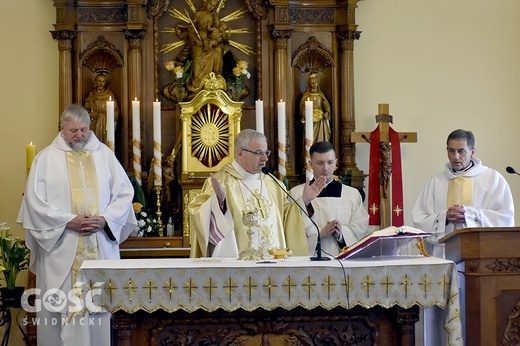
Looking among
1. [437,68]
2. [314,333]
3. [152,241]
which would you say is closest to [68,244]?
[152,241]

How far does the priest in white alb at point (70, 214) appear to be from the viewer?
24.7 ft

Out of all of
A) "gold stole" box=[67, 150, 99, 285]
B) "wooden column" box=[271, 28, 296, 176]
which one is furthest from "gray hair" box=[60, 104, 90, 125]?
"wooden column" box=[271, 28, 296, 176]

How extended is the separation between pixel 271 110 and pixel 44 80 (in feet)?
7.12

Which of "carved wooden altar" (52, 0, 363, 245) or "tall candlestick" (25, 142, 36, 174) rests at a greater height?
"carved wooden altar" (52, 0, 363, 245)

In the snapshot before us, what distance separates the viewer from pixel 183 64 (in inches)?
366

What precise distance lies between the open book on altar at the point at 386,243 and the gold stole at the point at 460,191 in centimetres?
181

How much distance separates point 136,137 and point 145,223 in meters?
0.77

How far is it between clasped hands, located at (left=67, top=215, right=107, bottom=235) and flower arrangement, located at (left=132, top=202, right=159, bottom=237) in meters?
1.00

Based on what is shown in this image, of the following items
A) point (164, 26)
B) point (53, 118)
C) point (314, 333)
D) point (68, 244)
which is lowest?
point (314, 333)

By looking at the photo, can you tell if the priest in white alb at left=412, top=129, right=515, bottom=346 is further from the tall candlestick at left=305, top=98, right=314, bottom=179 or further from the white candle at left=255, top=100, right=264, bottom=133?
the white candle at left=255, top=100, right=264, bottom=133

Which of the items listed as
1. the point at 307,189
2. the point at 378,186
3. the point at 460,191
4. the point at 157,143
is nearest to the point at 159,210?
the point at 157,143

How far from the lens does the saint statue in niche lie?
9078mm

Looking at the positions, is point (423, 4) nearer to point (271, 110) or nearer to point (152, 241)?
point (271, 110)

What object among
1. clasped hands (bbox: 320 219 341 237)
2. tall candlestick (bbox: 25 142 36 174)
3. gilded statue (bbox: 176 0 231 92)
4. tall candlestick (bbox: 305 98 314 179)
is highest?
gilded statue (bbox: 176 0 231 92)
